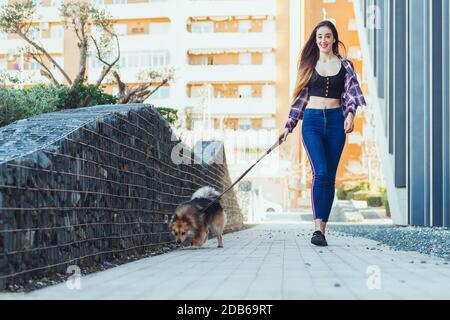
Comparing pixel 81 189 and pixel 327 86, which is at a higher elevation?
pixel 327 86

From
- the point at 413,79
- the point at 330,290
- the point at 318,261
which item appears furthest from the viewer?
the point at 413,79

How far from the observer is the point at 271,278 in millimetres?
5539

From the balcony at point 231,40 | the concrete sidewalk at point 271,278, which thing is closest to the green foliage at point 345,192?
the balcony at point 231,40

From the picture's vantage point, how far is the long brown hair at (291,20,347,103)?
899cm

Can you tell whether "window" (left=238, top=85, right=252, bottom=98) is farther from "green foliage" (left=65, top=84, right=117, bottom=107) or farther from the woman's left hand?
the woman's left hand

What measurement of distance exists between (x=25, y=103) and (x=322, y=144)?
7.52 metres

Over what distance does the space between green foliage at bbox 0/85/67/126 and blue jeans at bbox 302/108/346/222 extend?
651cm

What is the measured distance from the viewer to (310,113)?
895 cm

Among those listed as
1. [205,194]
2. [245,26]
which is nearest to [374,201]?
[245,26]

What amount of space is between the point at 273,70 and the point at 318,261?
55813 mm

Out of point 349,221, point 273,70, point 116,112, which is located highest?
point 273,70

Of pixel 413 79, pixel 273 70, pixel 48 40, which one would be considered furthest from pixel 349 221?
pixel 48 40

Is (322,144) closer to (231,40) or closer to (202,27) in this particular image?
(231,40)

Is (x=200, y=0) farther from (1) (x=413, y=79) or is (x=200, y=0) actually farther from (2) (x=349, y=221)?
(1) (x=413, y=79)
